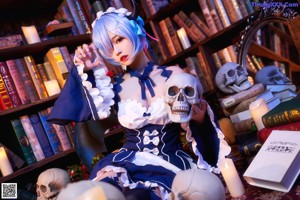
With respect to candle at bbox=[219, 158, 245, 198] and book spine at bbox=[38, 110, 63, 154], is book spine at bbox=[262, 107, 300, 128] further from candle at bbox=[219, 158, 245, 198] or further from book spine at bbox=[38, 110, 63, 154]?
book spine at bbox=[38, 110, 63, 154]

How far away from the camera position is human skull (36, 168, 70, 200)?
1.07 meters

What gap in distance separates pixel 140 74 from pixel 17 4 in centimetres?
112

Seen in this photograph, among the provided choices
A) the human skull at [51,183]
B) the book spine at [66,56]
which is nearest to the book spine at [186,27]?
the book spine at [66,56]

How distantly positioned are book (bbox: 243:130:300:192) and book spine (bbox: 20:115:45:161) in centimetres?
109

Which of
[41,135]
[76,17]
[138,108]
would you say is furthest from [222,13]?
[41,135]

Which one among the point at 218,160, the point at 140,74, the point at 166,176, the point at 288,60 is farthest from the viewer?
the point at 288,60

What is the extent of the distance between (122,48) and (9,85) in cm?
84

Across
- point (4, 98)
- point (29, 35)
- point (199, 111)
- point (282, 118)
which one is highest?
point (29, 35)

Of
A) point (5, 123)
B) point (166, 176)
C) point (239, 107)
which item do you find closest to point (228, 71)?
point (239, 107)

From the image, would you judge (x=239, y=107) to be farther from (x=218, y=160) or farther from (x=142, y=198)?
(x=142, y=198)

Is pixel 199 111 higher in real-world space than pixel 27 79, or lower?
lower

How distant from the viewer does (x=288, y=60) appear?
208 cm

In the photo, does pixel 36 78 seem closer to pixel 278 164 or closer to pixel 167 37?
pixel 167 37

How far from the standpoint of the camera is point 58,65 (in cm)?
172
